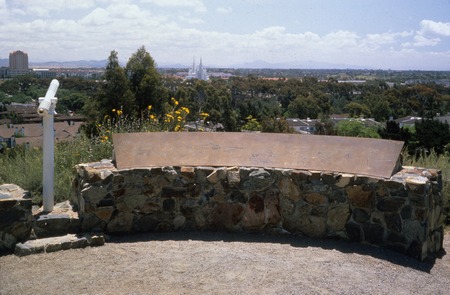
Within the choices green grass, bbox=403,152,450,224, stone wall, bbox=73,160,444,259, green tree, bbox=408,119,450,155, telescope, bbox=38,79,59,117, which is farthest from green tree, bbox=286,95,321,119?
telescope, bbox=38,79,59,117

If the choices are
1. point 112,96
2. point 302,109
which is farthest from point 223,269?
point 302,109

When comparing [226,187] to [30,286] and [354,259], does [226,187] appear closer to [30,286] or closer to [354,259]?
[354,259]

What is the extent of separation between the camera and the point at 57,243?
4973 mm

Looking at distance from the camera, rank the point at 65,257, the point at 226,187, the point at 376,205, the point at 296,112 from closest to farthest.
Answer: the point at 65,257, the point at 376,205, the point at 226,187, the point at 296,112

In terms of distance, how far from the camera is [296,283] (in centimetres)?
418

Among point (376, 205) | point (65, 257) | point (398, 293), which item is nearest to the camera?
point (398, 293)

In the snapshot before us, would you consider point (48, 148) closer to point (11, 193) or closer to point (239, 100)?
point (11, 193)

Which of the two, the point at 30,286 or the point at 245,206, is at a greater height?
the point at 245,206

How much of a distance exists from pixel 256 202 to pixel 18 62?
15237cm

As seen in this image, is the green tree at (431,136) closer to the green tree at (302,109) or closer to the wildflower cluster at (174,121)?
the wildflower cluster at (174,121)

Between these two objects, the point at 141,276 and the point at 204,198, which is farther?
the point at 204,198

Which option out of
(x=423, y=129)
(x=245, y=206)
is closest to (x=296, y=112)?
(x=423, y=129)

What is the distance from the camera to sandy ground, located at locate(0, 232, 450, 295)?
4.10m

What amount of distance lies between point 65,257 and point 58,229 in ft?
1.91
